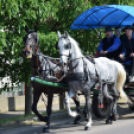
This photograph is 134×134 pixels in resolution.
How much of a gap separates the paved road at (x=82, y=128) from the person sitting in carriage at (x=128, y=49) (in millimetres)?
1272

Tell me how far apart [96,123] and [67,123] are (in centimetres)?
85

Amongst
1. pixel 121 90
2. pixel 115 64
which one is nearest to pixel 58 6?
pixel 115 64

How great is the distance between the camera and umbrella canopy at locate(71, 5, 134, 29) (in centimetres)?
941

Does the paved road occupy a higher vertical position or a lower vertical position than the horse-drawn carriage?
lower

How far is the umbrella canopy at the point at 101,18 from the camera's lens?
370 inches

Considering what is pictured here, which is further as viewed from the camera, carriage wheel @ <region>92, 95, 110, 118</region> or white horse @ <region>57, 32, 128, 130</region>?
carriage wheel @ <region>92, 95, 110, 118</region>

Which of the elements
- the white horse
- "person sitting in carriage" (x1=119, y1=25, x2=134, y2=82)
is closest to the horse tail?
the white horse

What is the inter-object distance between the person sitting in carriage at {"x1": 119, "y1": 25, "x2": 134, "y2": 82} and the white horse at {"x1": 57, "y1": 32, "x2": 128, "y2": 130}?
30 cm

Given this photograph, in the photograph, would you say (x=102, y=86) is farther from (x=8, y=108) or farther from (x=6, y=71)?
(x=8, y=108)

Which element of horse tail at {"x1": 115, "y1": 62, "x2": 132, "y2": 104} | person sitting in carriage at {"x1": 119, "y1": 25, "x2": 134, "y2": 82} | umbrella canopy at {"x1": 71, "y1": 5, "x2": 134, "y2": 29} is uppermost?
umbrella canopy at {"x1": 71, "y1": 5, "x2": 134, "y2": 29}

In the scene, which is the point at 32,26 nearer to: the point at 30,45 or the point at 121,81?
the point at 30,45

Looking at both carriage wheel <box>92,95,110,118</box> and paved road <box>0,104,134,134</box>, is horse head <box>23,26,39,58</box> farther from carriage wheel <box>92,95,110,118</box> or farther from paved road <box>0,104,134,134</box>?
carriage wheel <box>92,95,110,118</box>

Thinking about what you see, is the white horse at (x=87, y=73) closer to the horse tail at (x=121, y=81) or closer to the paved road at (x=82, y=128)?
the horse tail at (x=121, y=81)

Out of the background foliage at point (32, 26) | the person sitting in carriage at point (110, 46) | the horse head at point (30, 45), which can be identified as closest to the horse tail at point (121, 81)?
the person sitting in carriage at point (110, 46)
